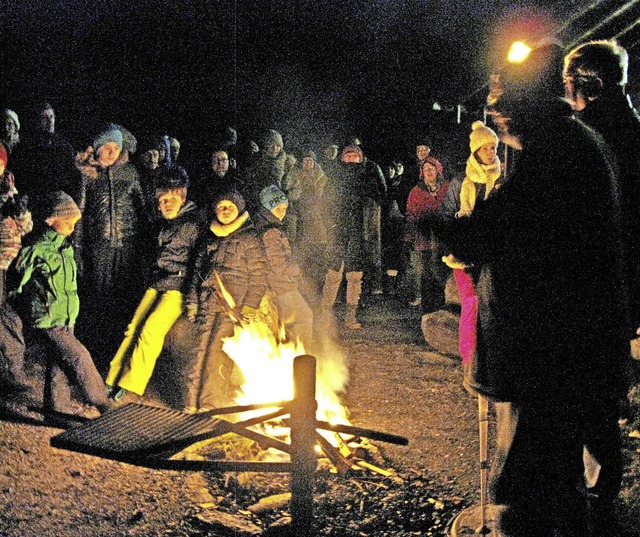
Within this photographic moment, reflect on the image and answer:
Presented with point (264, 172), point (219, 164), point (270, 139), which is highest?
point (270, 139)

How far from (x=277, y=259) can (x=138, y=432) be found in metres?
3.32

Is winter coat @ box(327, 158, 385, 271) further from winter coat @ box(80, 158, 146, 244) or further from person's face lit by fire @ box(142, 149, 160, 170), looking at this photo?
winter coat @ box(80, 158, 146, 244)

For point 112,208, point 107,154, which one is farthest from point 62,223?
point 107,154

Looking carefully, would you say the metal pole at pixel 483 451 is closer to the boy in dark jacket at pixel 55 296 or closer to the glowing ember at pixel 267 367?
the glowing ember at pixel 267 367

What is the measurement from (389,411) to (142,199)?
12.6ft

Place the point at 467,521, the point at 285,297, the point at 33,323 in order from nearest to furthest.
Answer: the point at 467,521 → the point at 33,323 → the point at 285,297

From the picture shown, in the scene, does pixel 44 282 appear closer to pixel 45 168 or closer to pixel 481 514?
pixel 45 168

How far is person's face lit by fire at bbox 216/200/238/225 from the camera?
6137 mm

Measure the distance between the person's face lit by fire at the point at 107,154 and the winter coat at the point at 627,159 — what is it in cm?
545

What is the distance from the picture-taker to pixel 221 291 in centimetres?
599

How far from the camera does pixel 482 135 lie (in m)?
7.26

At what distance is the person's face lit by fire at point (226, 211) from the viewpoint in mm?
6137

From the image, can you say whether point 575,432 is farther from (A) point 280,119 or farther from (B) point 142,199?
(A) point 280,119

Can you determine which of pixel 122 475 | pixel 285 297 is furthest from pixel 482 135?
pixel 122 475
